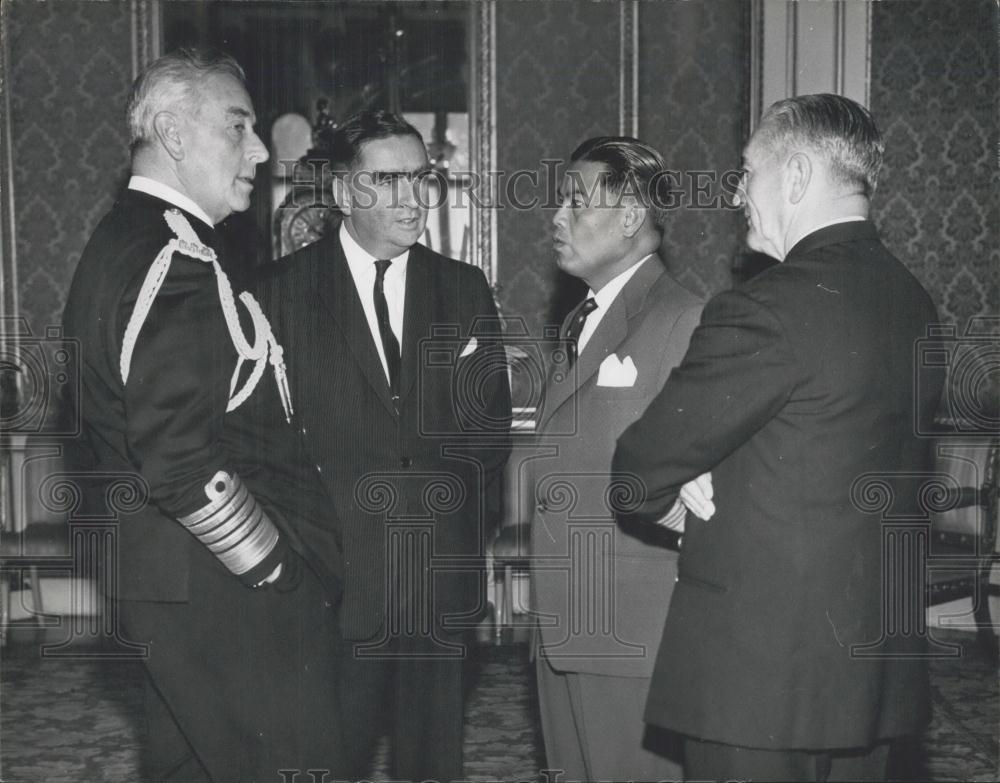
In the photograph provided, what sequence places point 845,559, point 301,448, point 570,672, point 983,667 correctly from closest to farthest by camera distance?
point 845,559, point 570,672, point 301,448, point 983,667

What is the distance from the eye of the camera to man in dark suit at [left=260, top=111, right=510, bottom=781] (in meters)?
2.77

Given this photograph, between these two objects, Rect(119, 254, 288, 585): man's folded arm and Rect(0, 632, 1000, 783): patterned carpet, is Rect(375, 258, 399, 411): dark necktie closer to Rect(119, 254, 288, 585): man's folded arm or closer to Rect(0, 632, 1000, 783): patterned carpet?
Rect(119, 254, 288, 585): man's folded arm

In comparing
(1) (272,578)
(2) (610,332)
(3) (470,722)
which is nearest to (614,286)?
(2) (610,332)

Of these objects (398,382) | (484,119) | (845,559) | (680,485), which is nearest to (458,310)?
(398,382)

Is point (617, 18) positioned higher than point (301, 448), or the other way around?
point (617, 18)

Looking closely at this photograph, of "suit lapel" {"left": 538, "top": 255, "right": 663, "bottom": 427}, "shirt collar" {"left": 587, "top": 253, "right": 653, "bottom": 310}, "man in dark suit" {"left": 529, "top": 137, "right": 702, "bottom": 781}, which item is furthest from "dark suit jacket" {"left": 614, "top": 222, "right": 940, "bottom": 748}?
"shirt collar" {"left": 587, "top": 253, "right": 653, "bottom": 310}

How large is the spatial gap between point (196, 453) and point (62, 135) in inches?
154

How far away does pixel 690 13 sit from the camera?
5.45 metres

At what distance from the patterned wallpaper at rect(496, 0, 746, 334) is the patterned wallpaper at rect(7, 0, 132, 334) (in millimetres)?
1883

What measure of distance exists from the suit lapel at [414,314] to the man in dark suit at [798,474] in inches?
40.2

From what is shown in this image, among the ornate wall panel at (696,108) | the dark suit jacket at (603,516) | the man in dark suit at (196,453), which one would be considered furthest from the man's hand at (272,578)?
the ornate wall panel at (696,108)

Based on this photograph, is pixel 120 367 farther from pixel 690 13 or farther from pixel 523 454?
pixel 690 13

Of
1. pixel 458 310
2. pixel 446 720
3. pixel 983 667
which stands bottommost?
pixel 983 667

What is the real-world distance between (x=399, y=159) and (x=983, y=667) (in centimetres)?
336
